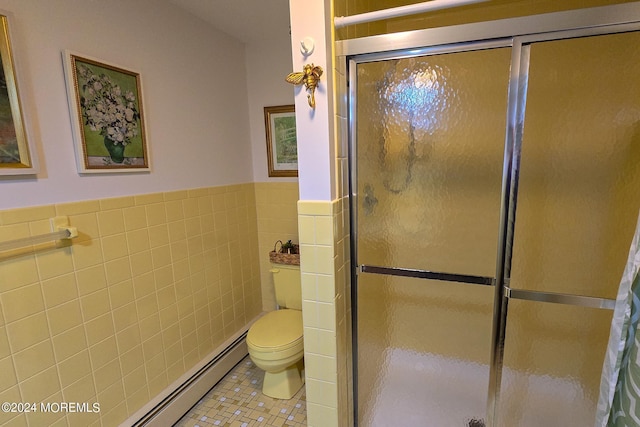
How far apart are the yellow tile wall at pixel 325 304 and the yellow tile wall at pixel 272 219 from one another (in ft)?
3.70

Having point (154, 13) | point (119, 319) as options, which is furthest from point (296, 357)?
point (154, 13)

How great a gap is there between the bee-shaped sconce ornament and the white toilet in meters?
1.31

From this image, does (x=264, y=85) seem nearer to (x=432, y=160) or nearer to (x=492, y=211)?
(x=432, y=160)

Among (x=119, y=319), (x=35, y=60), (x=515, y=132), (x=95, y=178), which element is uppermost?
(x=35, y=60)

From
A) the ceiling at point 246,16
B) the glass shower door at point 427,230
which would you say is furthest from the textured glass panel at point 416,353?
the ceiling at point 246,16

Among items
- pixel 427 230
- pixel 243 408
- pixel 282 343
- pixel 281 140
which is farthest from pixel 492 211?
pixel 243 408

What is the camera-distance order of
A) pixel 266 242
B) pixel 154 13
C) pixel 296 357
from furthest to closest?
pixel 266 242
pixel 296 357
pixel 154 13

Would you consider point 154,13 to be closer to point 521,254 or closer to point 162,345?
point 162,345

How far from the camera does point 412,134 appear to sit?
1187 millimetres

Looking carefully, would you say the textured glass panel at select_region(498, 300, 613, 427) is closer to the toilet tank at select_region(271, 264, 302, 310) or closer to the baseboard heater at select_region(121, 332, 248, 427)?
the toilet tank at select_region(271, 264, 302, 310)

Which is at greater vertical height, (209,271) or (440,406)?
(209,271)

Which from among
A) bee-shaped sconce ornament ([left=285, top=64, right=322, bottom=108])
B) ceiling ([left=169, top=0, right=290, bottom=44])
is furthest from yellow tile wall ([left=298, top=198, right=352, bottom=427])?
ceiling ([left=169, top=0, right=290, bottom=44])

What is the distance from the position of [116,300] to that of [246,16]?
172 centimetres

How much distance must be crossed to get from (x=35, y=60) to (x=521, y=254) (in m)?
2.00
